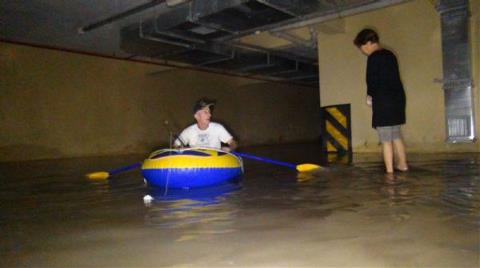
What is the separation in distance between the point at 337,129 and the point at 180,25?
3047 millimetres

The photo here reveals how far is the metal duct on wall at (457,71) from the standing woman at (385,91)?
207cm

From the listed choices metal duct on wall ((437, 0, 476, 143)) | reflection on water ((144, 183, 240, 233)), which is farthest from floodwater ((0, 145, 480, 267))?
metal duct on wall ((437, 0, 476, 143))

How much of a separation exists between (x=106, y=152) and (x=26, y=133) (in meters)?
1.79

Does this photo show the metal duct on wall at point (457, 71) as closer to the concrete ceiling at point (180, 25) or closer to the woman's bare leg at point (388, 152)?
the concrete ceiling at point (180, 25)

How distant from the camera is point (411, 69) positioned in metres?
5.34

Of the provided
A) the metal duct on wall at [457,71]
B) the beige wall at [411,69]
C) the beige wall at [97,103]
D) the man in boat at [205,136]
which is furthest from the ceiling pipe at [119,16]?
the metal duct on wall at [457,71]

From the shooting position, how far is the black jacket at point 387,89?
317cm

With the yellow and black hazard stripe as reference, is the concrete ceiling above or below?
above

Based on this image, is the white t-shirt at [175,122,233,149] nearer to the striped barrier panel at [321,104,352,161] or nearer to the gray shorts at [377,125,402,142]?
the gray shorts at [377,125,402,142]

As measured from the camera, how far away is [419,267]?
48.9 inches

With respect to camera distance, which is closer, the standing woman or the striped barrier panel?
the standing woman

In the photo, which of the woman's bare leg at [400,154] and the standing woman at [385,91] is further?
the woman's bare leg at [400,154]

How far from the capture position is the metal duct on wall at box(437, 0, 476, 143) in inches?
185

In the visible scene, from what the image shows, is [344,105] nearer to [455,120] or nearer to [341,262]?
[455,120]
